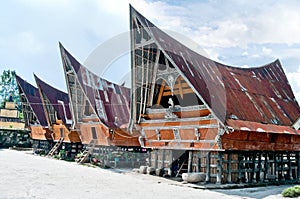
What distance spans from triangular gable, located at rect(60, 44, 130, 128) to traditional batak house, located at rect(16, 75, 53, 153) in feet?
29.1

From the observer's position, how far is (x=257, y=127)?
16.7m

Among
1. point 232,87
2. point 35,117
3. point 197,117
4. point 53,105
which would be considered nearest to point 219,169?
point 197,117

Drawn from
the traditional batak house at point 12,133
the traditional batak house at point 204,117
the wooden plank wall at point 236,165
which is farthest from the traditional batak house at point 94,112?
the traditional batak house at point 12,133

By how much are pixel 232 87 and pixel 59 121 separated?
19.4m

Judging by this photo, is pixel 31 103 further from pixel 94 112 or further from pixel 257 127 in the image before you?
pixel 257 127

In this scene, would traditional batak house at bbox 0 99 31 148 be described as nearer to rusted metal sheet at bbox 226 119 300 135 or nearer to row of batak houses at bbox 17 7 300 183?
row of batak houses at bbox 17 7 300 183

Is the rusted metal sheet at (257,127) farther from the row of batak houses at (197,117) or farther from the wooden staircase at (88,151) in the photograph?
the wooden staircase at (88,151)

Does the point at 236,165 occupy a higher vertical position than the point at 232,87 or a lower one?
lower

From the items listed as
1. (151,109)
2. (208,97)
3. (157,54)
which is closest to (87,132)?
(151,109)

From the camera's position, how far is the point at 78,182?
15508mm

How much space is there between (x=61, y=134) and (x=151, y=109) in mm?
15497

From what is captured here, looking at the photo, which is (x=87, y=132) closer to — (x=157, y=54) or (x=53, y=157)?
(x=53, y=157)

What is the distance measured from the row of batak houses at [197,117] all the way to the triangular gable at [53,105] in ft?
20.8

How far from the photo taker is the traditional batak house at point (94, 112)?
85.5 feet
